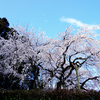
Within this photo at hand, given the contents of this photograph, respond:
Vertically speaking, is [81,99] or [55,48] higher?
[55,48]

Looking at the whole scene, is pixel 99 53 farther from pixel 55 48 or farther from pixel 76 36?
pixel 55 48

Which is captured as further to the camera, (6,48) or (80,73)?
(80,73)

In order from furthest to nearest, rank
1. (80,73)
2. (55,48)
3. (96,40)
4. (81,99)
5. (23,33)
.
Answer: (80,73) → (23,33) → (55,48) → (96,40) → (81,99)

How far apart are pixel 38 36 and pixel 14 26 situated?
3.34 metres

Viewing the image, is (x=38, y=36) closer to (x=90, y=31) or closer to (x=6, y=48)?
(x=6, y=48)

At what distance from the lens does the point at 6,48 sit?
10875 mm

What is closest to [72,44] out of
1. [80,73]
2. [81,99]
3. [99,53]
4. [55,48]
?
[55,48]

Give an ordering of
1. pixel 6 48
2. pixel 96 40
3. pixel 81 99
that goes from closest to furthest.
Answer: pixel 81 99
pixel 6 48
pixel 96 40

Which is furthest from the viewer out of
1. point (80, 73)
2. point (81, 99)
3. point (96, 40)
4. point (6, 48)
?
point (80, 73)

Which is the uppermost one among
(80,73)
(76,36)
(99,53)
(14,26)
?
(14,26)

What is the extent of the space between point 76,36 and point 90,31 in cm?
171

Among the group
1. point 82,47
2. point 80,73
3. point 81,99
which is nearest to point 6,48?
point 82,47

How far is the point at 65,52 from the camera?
12.5m

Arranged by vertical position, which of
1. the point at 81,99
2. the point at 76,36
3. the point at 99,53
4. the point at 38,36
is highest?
the point at 38,36
